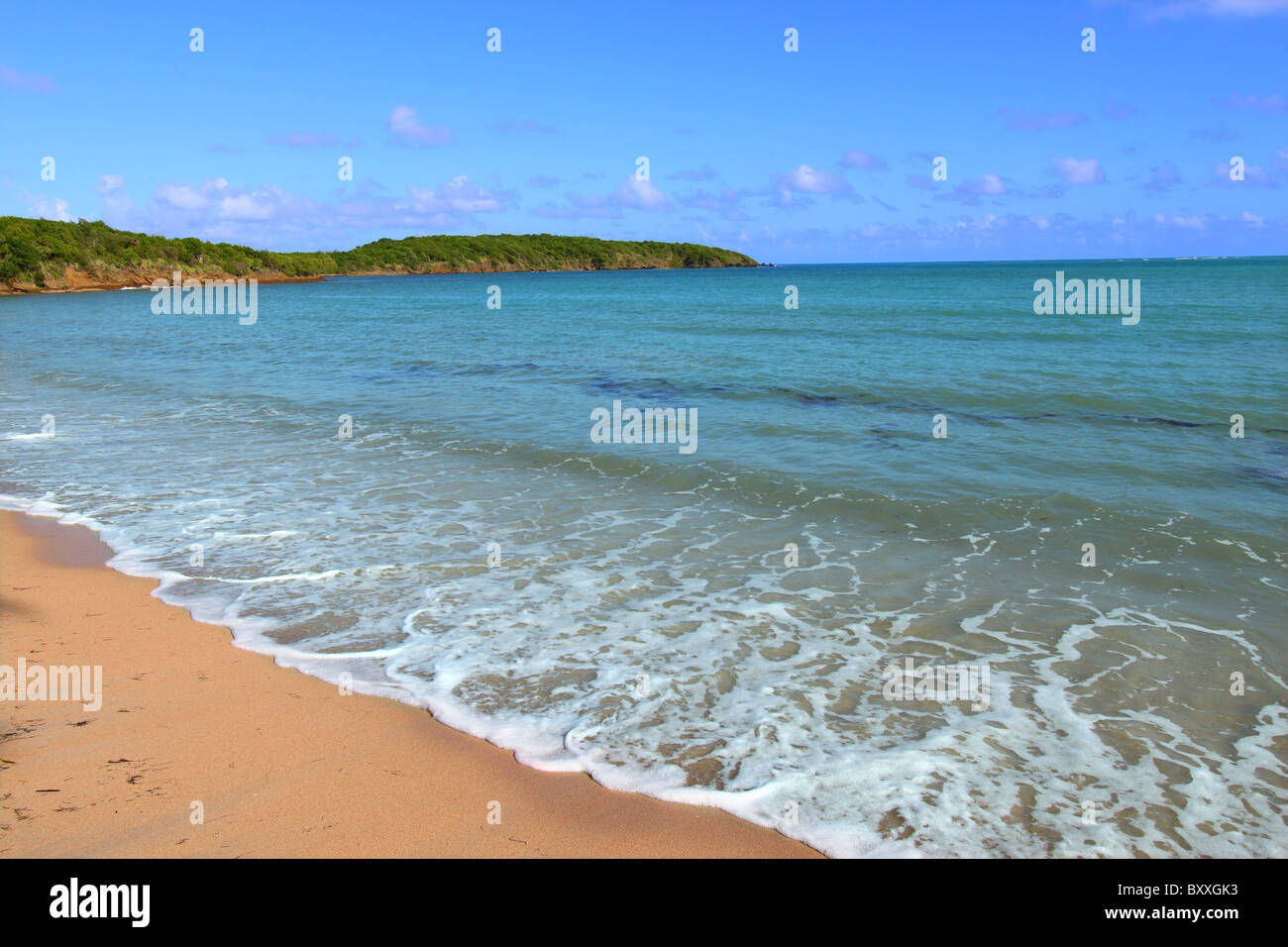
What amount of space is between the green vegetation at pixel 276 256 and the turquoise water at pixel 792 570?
70770 mm

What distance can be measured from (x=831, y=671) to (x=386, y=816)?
298 centimetres

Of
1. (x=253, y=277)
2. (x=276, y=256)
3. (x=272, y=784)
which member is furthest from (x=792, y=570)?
(x=276, y=256)

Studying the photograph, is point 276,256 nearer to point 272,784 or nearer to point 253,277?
point 253,277

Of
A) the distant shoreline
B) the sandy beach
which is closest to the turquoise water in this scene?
the sandy beach

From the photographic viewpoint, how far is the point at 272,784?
4.03 metres

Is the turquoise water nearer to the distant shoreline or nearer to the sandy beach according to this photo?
the sandy beach

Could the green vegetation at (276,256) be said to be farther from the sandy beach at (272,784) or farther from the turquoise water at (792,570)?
the sandy beach at (272,784)

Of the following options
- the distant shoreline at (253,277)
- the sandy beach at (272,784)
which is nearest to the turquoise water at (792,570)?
the sandy beach at (272,784)

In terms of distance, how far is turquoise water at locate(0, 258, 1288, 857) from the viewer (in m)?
4.24

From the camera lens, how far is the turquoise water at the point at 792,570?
13.9 feet

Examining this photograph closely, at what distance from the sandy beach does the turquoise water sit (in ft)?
0.78
